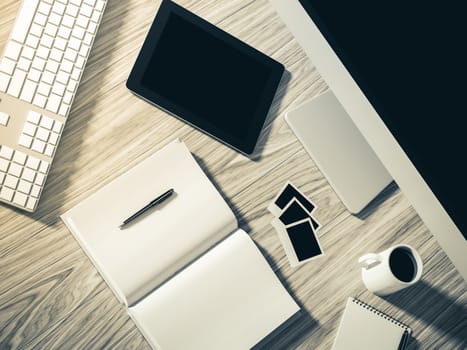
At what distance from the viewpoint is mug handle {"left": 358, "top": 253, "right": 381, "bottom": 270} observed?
2.85 ft

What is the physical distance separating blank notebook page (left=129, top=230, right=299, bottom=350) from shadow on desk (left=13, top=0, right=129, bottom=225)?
25 centimetres

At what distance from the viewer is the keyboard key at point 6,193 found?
74 centimetres

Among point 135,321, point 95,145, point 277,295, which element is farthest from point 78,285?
point 277,295

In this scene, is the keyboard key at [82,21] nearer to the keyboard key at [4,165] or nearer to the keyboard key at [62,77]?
the keyboard key at [62,77]

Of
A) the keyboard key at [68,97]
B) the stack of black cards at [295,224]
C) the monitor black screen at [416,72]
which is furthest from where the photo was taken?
the stack of black cards at [295,224]

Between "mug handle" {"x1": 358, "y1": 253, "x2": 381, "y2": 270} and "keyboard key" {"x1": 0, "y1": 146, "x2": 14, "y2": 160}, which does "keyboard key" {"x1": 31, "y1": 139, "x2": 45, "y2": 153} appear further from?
"mug handle" {"x1": 358, "y1": 253, "x2": 381, "y2": 270}

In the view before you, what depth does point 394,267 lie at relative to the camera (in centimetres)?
86

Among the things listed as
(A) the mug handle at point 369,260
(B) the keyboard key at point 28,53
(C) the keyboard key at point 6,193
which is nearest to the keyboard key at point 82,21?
(B) the keyboard key at point 28,53

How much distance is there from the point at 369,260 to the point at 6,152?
0.69 m

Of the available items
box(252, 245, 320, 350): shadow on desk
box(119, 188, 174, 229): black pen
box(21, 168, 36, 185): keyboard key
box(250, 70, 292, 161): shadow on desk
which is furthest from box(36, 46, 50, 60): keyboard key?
box(252, 245, 320, 350): shadow on desk

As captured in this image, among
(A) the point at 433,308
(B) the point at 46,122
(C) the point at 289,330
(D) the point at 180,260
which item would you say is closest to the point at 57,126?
(B) the point at 46,122

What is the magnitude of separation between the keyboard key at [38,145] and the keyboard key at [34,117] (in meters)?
0.03

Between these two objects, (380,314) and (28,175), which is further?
(380,314)

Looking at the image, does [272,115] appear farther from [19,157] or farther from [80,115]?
[19,157]
